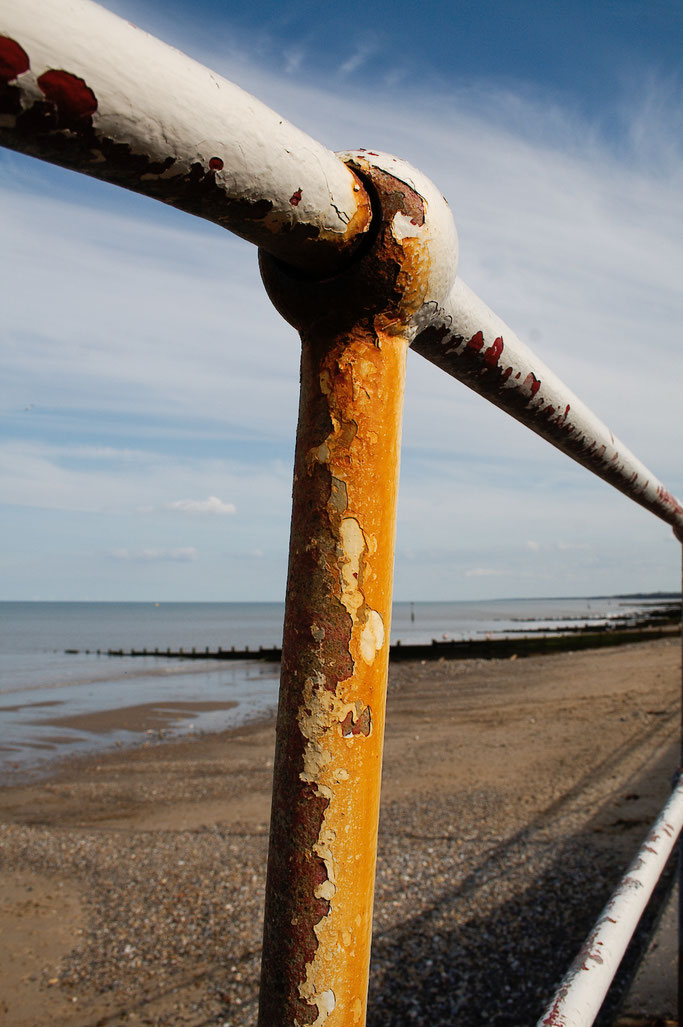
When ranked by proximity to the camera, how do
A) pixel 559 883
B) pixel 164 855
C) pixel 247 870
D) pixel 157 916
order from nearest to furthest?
1. pixel 559 883
2. pixel 157 916
3. pixel 247 870
4. pixel 164 855

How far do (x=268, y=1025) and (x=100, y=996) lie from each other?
6.11m

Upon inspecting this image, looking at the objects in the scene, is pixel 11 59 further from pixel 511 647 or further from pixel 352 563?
pixel 511 647

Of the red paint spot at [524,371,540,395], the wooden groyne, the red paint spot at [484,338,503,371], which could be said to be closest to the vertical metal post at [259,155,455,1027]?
the red paint spot at [484,338,503,371]

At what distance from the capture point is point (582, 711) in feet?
52.5

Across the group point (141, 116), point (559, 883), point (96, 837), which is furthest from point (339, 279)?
point (96, 837)

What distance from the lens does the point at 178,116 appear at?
1.37 feet

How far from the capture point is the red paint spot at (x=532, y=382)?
923 millimetres

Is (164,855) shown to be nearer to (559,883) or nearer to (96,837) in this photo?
(96,837)

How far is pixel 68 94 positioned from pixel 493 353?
57 cm

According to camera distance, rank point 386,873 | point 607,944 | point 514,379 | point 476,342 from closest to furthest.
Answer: point 476,342
point 514,379
point 607,944
point 386,873

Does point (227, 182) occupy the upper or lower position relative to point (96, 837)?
upper

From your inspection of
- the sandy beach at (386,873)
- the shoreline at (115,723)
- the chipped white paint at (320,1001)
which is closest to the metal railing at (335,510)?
the chipped white paint at (320,1001)

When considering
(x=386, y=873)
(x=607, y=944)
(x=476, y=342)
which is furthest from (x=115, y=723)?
(x=476, y=342)

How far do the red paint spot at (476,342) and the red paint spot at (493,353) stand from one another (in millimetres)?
20
